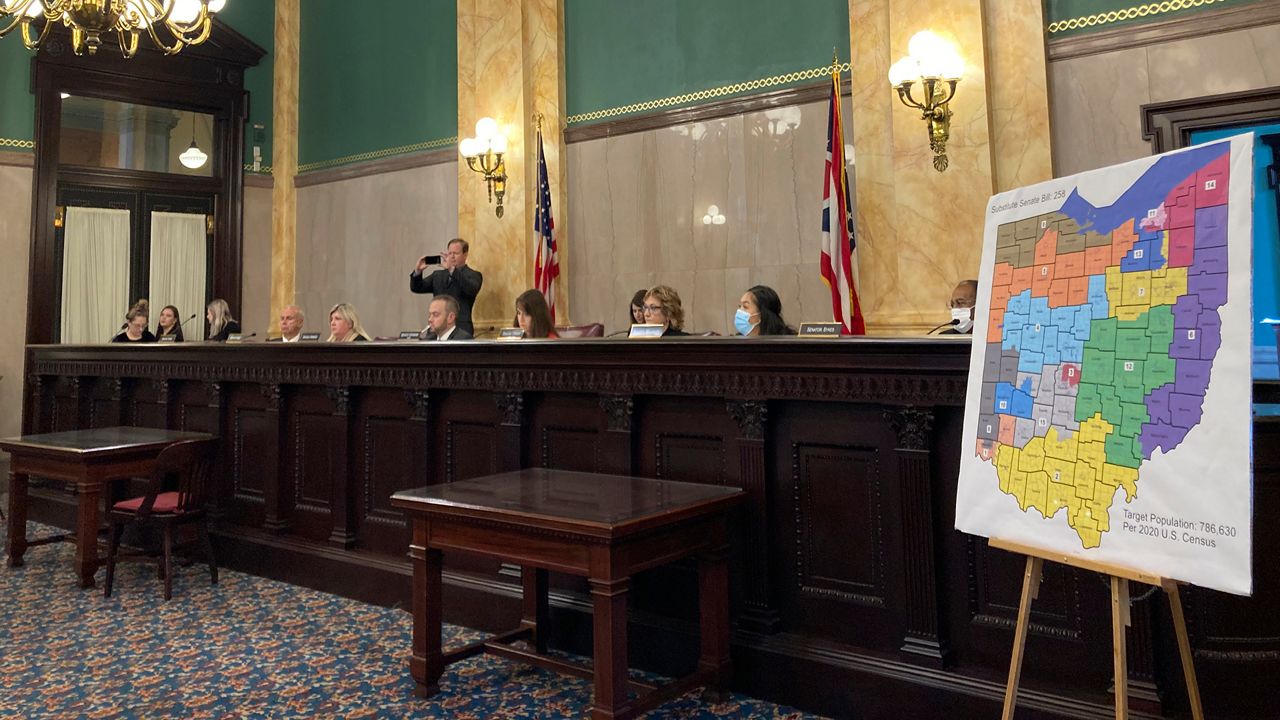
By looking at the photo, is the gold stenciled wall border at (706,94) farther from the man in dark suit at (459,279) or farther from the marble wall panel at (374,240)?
the marble wall panel at (374,240)

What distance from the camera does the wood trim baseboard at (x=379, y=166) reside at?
8.27 meters

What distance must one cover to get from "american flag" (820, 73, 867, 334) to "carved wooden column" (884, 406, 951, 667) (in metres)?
2.91

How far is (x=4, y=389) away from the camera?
27.2 feet

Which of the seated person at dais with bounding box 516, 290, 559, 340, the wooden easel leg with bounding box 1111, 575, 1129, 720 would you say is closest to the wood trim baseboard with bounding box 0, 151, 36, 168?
the seated person at dais with bounding box 516, 290, 559, 340

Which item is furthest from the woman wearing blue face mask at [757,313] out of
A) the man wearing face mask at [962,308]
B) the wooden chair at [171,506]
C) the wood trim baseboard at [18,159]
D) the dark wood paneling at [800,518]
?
the wood trim baseboard at [18,159]

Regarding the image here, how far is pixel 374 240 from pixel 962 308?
623cm

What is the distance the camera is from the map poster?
1619 mm

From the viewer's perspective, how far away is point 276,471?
4.54 metres

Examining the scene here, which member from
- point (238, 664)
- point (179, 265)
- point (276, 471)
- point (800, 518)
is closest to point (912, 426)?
point (800, 518)

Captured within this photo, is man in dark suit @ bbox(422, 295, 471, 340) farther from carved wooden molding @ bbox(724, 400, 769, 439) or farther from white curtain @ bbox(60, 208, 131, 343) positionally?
white curtain @ bbox(60, 208, 131, 343)

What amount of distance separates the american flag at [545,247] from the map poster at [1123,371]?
206 inches

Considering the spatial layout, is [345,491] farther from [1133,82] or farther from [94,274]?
[94,274]

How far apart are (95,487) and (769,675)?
3586mm

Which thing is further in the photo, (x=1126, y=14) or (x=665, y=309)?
(x=1126, y=14)
